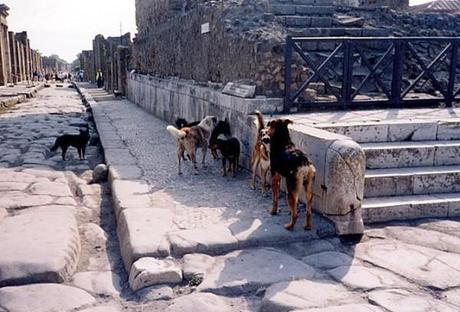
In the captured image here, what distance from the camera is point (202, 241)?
12.1ft

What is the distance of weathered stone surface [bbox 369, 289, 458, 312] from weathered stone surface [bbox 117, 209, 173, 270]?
5.29 ft

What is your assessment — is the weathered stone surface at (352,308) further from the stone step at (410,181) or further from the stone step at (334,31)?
the stone step at (334,31)

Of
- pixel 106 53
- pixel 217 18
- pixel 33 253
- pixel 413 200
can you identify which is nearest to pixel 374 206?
pixel 413 200

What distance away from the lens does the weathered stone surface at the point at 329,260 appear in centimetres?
351

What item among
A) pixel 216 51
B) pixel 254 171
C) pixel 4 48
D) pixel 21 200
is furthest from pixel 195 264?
pixel 4 48

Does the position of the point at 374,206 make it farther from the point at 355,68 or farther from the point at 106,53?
the point at 106,53

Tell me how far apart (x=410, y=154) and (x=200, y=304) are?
3272 mm

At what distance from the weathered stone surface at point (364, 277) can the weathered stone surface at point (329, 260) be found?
71mm

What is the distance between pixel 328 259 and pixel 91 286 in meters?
1.84

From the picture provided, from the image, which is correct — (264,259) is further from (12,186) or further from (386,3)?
(386,3)

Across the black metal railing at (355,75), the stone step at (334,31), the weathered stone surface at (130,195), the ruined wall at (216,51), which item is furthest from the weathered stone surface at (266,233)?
the stone step at (334,31)

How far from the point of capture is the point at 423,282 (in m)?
3.23

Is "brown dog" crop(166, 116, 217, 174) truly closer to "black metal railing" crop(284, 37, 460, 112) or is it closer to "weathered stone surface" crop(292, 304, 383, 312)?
"black metal railing" crop(284, 37, 460, 112)

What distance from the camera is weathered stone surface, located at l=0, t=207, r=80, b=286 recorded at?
3.21 m
